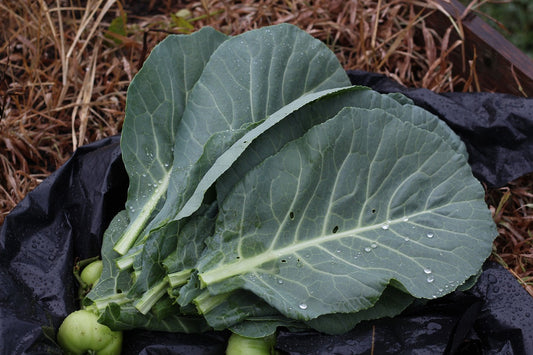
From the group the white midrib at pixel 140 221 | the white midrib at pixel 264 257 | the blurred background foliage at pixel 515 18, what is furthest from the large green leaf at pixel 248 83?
the blurred background foliage at pixel 515 18

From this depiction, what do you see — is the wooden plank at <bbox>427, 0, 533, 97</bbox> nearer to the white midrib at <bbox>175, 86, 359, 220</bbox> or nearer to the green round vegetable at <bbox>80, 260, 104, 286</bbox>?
the white midrib at <bbox>175, 86, 359, 220</bbox>

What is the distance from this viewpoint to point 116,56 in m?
3.14

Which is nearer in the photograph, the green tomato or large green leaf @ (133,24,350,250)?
the green tomato

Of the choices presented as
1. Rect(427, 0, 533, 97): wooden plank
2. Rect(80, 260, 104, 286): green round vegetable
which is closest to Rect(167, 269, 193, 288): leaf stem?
Rect(80, 260, 104, 286): green round vegetable

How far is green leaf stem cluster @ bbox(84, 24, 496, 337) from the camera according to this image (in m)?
1.83

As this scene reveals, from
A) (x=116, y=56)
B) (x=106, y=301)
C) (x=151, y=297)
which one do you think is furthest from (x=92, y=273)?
(x=116, y=56)

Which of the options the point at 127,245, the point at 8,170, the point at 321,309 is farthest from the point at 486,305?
the point at 8,170

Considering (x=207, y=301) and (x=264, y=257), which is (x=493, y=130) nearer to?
(x=264, y=257)

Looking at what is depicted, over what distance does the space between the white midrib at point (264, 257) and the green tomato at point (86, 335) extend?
0.41 meters

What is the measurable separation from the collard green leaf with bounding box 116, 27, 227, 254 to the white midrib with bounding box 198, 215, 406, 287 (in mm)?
370

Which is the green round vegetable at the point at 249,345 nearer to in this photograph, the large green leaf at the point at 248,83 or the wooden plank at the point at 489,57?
the large green leaf at the point at 248,83

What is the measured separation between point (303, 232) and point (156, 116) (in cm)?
72

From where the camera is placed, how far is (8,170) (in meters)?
2.62

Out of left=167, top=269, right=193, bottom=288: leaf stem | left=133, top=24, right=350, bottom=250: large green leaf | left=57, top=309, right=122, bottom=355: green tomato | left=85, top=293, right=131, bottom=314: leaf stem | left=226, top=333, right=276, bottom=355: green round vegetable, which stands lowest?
left=226, top=333, right=276, bottom=355: green round vegetable
